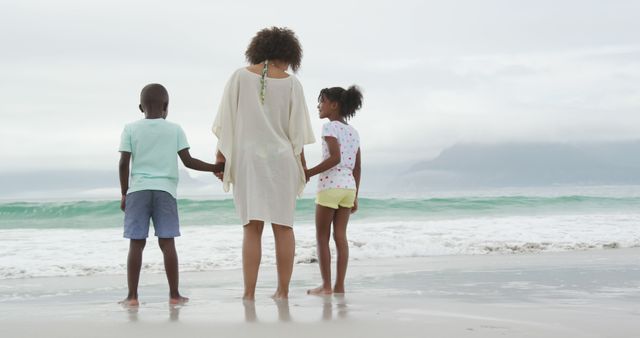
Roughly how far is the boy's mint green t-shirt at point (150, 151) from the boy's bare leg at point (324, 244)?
1239 millimetres

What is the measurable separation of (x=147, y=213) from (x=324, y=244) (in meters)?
1.38

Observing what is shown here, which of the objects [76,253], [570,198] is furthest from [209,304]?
[570,198]

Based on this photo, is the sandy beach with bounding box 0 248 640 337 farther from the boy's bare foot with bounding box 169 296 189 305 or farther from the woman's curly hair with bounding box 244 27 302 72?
the woman's curly hair with bounding box 244 27 302 72

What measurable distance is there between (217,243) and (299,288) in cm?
452

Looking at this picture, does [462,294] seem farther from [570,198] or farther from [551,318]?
[570,198]

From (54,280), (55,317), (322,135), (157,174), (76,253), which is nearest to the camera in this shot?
(55,317)

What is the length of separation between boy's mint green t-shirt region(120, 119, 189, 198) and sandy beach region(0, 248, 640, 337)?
0.78 meters

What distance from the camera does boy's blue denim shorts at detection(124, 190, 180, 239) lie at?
4.62 meters

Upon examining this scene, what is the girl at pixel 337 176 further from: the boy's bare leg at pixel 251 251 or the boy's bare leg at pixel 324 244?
the boy's bare leg at pixel 251 251

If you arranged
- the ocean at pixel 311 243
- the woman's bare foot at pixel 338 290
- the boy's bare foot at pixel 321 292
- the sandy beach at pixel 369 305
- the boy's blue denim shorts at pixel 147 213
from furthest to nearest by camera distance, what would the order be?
the ocean at pixel 311 243 → the woman's bare foot at pixel 338 290 → the boy's bare foot at pixel 321 292 → the boy's blue denim shorts at pixel 147 213 → the sandy beach at pixel 369 305

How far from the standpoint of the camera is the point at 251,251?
4.67 m

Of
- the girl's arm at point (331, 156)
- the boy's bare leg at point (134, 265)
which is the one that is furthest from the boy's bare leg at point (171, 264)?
the girl's arm at point (331, 156)

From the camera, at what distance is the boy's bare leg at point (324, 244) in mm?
5409

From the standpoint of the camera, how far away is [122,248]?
10.1m
